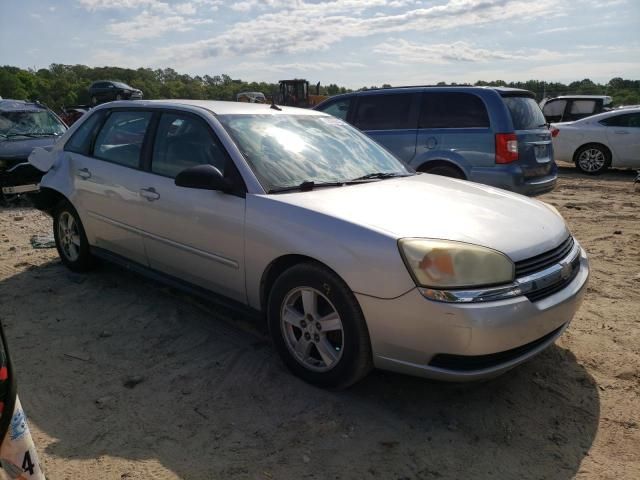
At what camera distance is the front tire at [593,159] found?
12164 mm

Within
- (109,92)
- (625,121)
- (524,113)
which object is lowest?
(625,121)

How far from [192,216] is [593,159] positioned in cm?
1137

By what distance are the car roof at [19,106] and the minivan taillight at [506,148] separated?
26.9 feet

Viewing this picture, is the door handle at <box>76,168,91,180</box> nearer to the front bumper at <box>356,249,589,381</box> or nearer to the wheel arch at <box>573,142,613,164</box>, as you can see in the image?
the front bumper at <box>356,249,589,381</box>

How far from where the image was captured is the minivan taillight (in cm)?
657

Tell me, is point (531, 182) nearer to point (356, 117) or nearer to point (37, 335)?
point (356, 117)

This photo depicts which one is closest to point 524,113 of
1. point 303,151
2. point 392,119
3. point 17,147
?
point 392,119

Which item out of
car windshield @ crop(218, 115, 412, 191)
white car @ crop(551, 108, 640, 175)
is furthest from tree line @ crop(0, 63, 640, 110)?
car windshield @ crop(218, 115, 412, 191)

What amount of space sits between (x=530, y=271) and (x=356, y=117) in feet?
18.7

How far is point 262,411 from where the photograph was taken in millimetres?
2939

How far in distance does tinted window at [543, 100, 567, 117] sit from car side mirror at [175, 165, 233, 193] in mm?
15742

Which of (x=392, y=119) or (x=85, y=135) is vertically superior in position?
(x=392, y=119)

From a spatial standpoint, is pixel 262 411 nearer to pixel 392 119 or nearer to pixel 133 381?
pixel 133 381

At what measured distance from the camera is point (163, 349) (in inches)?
145
